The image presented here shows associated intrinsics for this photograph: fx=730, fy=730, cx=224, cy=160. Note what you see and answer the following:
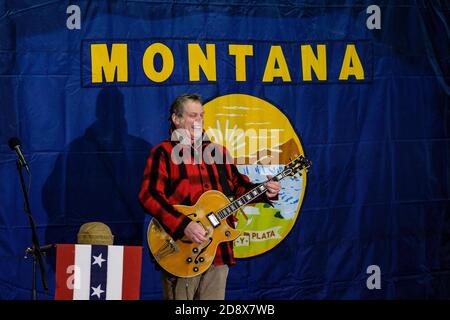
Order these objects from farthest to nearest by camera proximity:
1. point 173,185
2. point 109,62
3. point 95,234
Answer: point 109,62 < point 173,185 < point 95,234

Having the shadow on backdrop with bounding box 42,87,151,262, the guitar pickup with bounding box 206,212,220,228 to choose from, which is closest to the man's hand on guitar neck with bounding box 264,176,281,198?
the guitar pickup with bounding box 206,212,220,228

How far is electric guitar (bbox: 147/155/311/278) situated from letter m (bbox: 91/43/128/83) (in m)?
0.92

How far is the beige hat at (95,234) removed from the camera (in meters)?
4.22

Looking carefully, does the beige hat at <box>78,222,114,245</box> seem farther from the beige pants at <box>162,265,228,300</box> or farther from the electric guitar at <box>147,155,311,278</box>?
the beige pants at <box>162,265,228,300</box>

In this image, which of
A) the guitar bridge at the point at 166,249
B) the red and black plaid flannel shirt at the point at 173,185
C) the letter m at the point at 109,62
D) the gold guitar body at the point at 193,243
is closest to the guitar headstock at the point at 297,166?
the red and black plaid flannel shirt at the point at 173,185

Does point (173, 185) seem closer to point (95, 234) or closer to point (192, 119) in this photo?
point (192, 119)

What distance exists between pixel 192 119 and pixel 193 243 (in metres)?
0.77

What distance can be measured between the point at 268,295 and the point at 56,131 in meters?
1.71

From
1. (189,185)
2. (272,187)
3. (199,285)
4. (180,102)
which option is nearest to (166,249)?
(199,285)

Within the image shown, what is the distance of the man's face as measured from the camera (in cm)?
452

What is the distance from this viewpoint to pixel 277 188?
454 centimetres

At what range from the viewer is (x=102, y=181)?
4.54m
